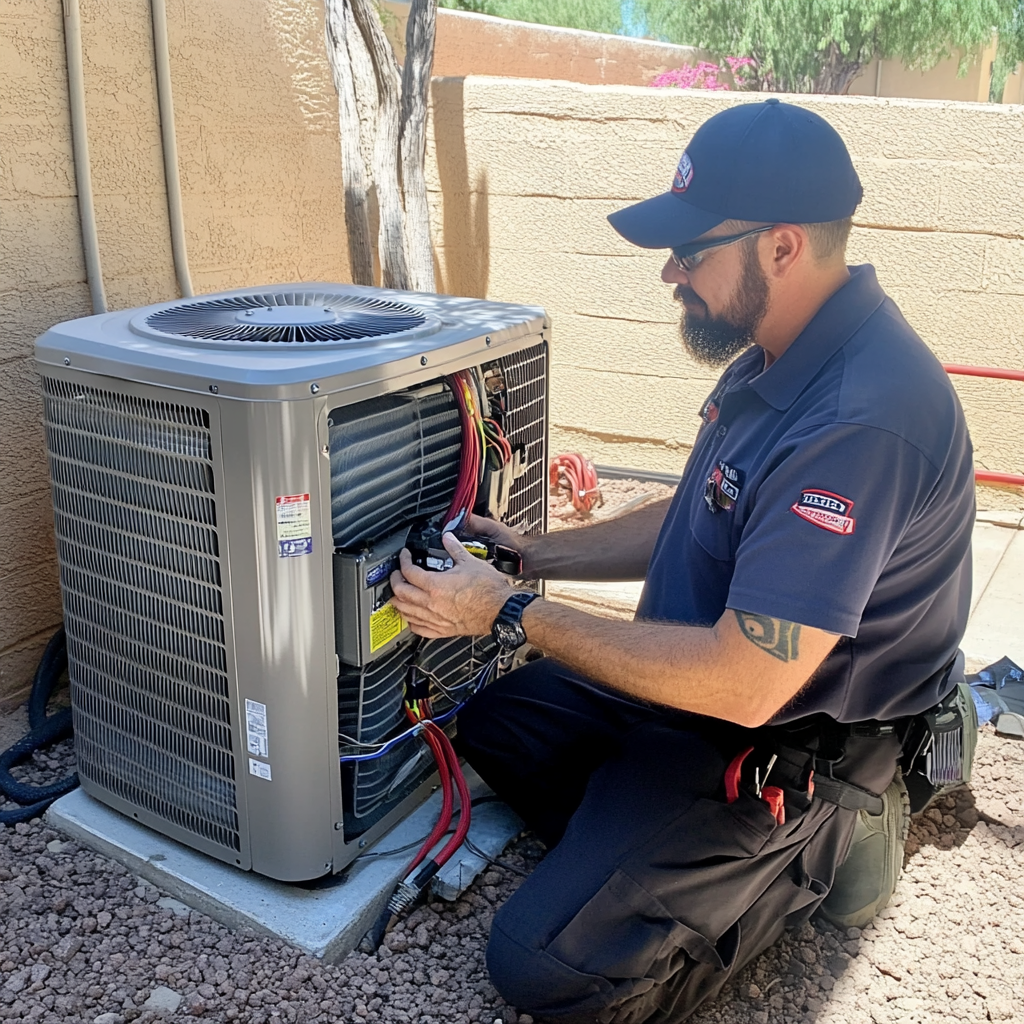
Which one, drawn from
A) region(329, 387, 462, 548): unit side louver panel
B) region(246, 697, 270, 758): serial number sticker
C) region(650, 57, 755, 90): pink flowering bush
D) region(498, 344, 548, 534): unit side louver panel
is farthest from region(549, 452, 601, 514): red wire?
region(650, 57, 755, 90): pink flowering bush

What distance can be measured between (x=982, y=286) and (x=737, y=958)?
127 inches

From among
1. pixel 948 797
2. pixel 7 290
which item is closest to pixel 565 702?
pixel 948 797

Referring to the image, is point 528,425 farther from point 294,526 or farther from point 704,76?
point 704,76

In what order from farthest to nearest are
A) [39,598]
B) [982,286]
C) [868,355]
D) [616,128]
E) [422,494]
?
1. [616,128]
2. [982,286]
3. [39,598]
4. [422,494]
5. [868,355]

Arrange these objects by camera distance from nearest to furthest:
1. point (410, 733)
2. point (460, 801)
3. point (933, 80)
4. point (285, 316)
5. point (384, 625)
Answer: point (384, 625)
point (285, 316)
point (410, 733)
point (460, 801)
point (933, 80)

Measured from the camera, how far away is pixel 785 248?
1.92 m

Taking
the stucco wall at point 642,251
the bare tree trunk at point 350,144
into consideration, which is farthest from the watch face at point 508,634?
the stucco wall at point 642,251

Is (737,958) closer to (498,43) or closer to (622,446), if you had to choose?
(622,446)

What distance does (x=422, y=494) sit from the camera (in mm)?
2131

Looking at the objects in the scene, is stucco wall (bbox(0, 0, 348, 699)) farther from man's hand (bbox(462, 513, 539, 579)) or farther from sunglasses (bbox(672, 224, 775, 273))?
sunglasses (bbox(672, 224, 775, 273))

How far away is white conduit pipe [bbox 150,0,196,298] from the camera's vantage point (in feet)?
9.37

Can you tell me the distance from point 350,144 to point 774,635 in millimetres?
2948

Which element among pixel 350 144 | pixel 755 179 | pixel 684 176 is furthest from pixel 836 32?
pixel 755 179

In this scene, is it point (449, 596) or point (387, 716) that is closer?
point (449, 596)
